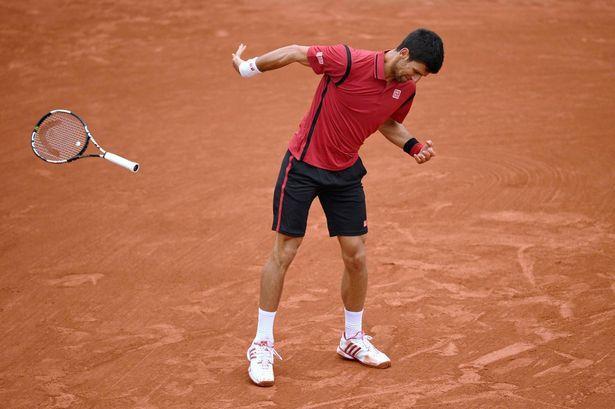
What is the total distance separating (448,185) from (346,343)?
3.35 m

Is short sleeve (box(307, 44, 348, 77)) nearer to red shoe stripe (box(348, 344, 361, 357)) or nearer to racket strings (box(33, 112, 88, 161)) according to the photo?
red shoe stripe (box(348, 344, 361, 357))

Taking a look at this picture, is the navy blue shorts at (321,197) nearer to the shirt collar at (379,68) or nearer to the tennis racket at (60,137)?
the shirt collar at (379,68)

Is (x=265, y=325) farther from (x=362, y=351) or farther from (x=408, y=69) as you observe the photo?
(x=408, y=69)

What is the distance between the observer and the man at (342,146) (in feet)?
16.4

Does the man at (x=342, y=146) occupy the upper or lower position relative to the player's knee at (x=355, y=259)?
upper

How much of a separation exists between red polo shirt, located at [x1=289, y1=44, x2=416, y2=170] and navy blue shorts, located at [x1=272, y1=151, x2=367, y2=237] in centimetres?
6

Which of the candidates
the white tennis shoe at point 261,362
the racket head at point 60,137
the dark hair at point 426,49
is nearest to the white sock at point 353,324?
the white tennis shoe at point 261,362

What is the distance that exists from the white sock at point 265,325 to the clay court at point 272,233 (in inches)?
10.6

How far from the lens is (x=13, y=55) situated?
12.8 m

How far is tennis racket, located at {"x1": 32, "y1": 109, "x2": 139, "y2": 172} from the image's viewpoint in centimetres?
602

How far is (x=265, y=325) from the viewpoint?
5.38 m

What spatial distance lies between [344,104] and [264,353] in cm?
158

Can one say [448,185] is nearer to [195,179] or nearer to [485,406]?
[195,179]

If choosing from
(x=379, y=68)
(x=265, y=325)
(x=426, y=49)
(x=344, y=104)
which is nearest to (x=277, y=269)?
(x=265, y=325)
